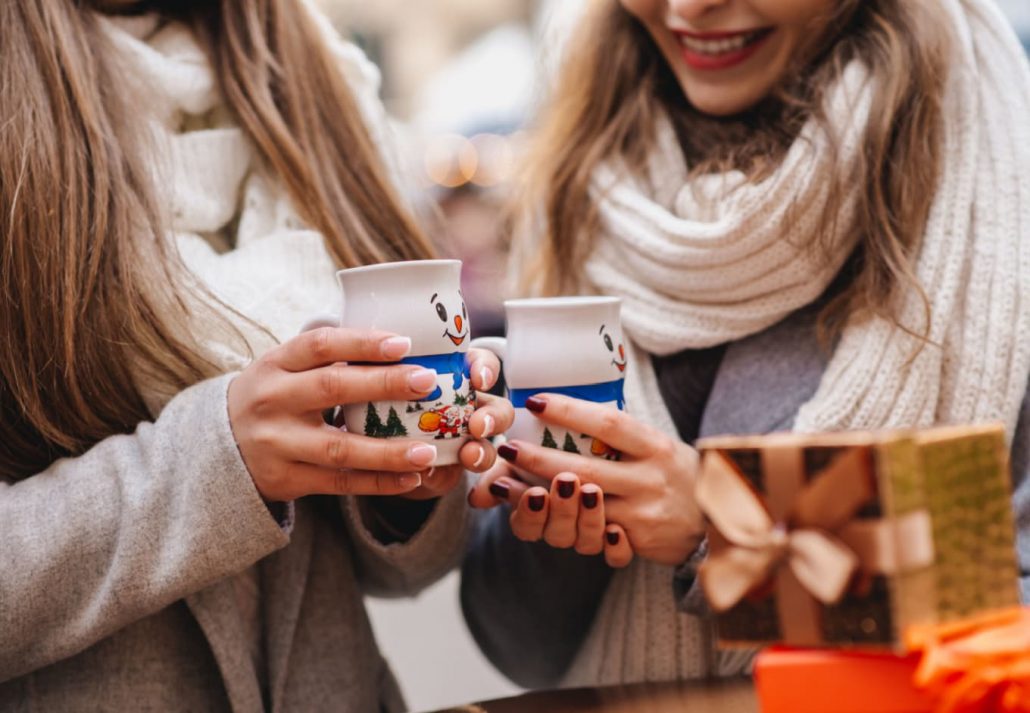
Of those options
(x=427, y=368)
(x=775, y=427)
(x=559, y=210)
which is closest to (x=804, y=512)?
(x=427, y=368)

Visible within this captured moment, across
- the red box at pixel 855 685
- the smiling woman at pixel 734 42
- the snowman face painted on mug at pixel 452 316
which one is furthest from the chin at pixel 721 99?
the red box at pixel 855 685

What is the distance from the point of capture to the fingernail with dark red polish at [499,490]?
2.81 ft

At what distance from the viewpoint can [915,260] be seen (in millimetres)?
954

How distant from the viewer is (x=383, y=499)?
3.09 ft

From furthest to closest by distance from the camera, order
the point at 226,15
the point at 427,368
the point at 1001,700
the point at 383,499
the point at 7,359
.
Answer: the point at 226,15 < the point at 383,499 < the point at 7,359 < the point at 427,368 < the point at 1001,700

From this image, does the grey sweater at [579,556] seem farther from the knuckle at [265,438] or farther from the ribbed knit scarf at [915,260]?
the knuckle at [265,438]

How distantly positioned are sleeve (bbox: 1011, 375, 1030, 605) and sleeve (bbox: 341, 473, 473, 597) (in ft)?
1.64

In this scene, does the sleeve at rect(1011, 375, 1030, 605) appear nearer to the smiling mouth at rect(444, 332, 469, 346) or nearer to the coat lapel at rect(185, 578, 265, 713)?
the smiling mouth at rect(444, 332, 469, 346)

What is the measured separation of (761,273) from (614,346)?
248 millimetres

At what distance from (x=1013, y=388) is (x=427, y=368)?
0.55 metres

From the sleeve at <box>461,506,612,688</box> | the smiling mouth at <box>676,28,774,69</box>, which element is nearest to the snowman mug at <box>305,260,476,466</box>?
the sleeve at <box>461,506,612,688</box>

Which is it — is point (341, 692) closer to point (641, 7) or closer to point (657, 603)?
point (657, 603)

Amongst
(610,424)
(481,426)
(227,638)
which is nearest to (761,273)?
(610,424)

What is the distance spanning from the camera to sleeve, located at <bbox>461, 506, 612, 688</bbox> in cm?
103
